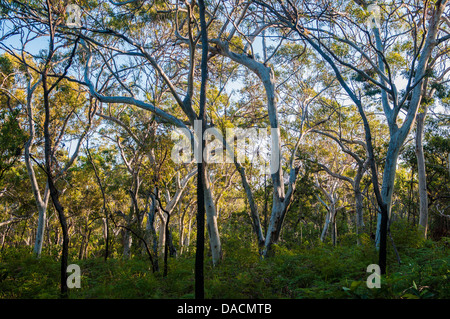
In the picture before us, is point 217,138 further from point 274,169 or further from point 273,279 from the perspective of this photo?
point 273,279

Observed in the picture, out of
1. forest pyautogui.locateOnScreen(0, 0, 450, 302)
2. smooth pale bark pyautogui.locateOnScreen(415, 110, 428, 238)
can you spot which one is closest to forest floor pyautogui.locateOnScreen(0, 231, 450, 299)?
forest pyautogui.locateOnScreen(0, 0, 450, 302)

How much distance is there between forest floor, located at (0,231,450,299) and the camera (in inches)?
159

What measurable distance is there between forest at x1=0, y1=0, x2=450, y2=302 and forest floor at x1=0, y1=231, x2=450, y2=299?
0.11 ft

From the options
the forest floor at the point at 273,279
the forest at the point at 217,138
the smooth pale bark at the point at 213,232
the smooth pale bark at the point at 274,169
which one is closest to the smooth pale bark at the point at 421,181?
the forest at the point at 217,138

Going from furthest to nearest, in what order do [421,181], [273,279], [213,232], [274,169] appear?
[421,181], [274,169], [213,232], [273,279]

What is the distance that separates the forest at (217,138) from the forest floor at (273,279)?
0.03 m

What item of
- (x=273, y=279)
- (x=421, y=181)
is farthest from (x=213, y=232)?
(x=421, y=181)

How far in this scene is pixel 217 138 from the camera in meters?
10.2

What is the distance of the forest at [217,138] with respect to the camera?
5.42m

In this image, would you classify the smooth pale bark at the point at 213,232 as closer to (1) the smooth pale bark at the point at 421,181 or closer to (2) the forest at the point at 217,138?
(2) the forest at the point at 217,138

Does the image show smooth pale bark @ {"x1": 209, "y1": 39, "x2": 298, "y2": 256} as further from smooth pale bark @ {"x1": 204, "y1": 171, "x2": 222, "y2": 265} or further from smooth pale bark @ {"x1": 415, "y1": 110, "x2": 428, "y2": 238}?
smooth pale bark @ {"x1": 415, "y1": 110, "x2": 428, "y2": 238}

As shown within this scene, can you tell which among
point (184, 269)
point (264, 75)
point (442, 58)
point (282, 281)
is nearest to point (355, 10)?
point (264, 75)

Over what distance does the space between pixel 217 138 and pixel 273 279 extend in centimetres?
539
